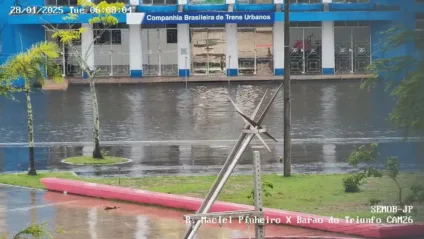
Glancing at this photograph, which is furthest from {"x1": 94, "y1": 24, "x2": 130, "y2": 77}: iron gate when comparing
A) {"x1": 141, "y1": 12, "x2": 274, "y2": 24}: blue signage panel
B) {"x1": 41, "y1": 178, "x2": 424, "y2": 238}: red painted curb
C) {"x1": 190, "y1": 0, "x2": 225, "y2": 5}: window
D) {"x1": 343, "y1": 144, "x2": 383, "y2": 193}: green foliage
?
{"x1": 343, "y1": 144, "x2": 383, "y2": 193}: green foliage

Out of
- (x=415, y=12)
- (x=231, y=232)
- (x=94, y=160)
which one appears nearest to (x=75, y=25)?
(x=94, y=160)

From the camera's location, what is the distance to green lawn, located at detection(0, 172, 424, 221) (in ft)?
47.3

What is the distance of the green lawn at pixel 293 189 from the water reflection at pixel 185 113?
23.9 ft

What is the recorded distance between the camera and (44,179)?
18.4 meters

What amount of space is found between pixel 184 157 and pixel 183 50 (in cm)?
2463

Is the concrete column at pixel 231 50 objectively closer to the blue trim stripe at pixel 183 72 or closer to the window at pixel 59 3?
the blue trim stripe at pixel 183 72

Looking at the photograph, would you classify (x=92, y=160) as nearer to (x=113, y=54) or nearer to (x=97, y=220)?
(x=97, y=220)

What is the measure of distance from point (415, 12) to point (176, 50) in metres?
42.9

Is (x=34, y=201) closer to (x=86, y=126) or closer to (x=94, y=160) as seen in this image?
(x=94, y=160)

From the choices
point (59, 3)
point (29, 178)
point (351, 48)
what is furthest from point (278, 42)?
point (29, 178)

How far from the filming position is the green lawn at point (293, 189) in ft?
47.3

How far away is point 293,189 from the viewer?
1678cm
